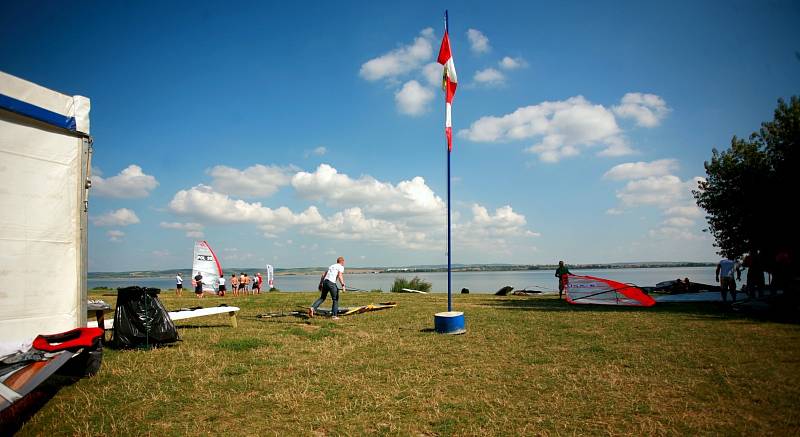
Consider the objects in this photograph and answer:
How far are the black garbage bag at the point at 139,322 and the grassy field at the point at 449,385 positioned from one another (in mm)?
348

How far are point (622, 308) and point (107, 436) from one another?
52.6ft

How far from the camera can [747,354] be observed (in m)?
7.63

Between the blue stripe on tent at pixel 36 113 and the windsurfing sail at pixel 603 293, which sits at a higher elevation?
the blue stripe on tent at pixel 36 113

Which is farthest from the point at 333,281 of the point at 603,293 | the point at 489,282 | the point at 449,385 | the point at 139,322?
the point at 489,282

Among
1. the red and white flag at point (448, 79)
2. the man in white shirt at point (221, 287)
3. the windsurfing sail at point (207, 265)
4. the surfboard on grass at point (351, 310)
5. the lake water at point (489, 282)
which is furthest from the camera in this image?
the lake water at point (489, 282)

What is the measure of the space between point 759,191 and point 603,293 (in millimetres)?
8703

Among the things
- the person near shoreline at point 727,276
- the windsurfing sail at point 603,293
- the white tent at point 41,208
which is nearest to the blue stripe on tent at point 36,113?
the white tent at point 41,208

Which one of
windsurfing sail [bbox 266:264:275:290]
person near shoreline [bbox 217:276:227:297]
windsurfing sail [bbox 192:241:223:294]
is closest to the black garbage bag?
person near shoreline [bbox 217:276:227:297]

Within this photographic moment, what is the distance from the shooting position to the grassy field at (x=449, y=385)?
467 centimetres

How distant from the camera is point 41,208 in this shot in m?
6.98

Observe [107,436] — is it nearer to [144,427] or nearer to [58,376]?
[144,427]

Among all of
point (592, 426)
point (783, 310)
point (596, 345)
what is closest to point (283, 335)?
point (596, 345)

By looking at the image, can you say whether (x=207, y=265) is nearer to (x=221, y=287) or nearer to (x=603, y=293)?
(x=221, y=287)

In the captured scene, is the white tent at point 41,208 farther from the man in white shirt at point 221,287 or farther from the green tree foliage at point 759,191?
the man in white shirt at point 221,287
